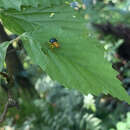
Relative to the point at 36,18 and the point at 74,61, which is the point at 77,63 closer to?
the point at 74,61

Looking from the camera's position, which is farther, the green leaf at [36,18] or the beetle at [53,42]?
the green leaf at [36,18]

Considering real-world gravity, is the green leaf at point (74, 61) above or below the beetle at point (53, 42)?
below

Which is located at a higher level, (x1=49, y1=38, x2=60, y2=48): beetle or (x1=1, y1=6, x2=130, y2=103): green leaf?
(x1=49, y1=38, x2=60, y2=48): beetle

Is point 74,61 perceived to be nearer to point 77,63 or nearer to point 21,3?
point 77,63

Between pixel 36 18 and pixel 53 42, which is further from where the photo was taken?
pixel 36 18

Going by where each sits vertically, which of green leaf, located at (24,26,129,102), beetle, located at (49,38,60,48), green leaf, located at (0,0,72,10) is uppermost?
green leaf, located at (0,0,72,10)

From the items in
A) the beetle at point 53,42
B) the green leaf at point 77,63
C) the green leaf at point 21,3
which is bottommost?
the green leaf at point 77,63

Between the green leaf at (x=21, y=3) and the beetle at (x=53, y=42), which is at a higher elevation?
the green leaf at (x=21, y=3)

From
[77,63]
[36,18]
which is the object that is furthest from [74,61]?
[36,18]

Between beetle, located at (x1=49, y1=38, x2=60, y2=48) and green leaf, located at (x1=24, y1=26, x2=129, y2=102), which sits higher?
beetle, located at (x1=49, y1=38, x2=60, y2=48)

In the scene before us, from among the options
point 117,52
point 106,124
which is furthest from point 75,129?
point 117,52

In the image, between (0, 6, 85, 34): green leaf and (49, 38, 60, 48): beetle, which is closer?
(49, 38, 60, 48): beetle
